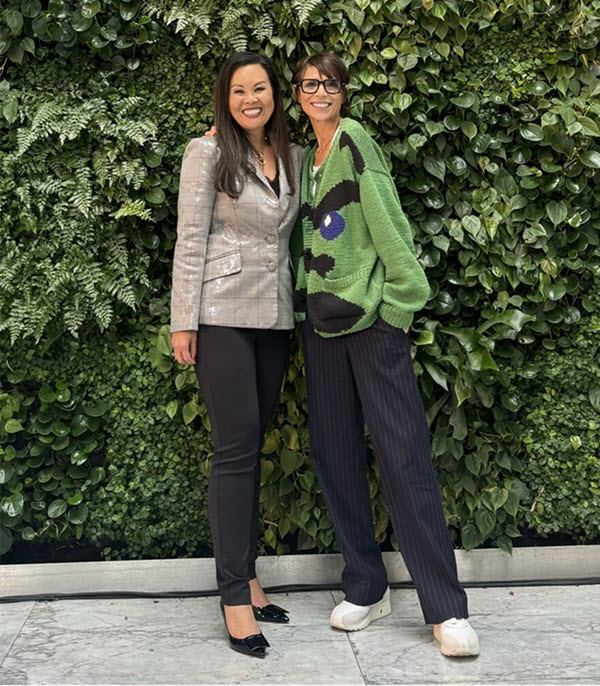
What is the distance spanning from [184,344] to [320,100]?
85 cm

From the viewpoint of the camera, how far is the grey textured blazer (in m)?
2.70

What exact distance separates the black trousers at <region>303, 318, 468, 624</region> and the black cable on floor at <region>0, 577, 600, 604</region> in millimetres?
300

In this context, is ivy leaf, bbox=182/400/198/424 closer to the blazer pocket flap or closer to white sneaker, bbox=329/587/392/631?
the blazer pocket flap

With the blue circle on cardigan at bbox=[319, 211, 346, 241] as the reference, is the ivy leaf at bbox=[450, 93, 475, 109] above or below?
above

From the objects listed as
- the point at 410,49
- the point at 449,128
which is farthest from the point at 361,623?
the point at 410,49

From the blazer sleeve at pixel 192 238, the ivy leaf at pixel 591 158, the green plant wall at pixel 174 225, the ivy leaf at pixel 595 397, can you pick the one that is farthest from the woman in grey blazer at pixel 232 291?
the ivy leaf at pixel 595 397

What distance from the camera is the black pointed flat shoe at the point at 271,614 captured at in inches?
115

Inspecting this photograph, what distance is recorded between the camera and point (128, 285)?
3062 millimetres

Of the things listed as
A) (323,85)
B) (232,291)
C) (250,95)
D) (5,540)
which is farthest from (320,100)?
(5,540)

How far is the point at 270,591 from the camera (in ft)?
10.5

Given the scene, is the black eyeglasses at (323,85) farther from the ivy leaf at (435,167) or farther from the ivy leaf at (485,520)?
the ivy leaf at (485,520)

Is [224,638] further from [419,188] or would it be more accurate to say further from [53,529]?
[419,188]

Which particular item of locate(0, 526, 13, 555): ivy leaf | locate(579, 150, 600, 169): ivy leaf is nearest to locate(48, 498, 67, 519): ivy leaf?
locate(0, 526, 13, 555): ivy leaf

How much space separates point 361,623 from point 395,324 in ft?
3.18
